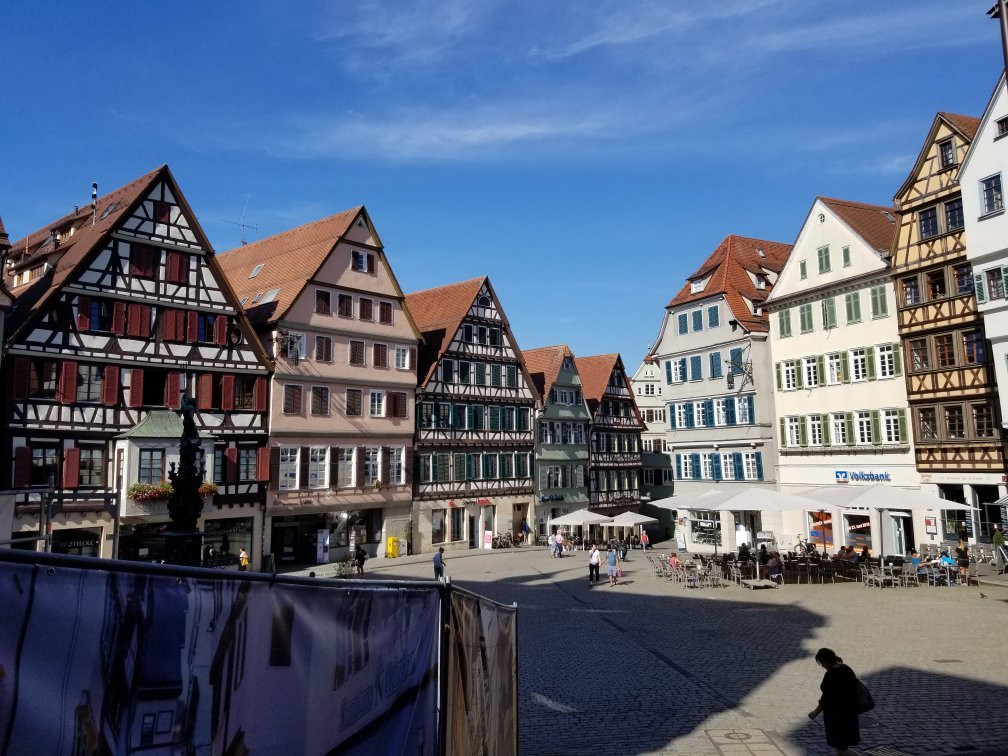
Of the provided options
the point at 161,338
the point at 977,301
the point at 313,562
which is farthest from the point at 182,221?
the point at 977,301

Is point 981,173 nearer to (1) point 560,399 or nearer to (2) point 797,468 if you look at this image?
(2) point 797,468

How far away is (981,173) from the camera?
2853cm

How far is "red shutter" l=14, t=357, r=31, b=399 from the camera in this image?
90.0ft

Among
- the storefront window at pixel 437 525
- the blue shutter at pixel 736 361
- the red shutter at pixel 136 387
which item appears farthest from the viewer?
the storefront window at pixel 437 525

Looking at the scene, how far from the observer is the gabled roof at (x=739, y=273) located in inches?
1651

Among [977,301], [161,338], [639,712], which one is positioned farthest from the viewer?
[161,338]

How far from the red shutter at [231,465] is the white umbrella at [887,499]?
23.4 metres

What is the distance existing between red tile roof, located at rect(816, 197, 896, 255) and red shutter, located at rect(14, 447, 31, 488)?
3465 centimetres

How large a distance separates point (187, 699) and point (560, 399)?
48647 millimetres

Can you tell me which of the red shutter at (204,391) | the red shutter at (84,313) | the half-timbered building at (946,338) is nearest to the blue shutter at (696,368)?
the half-timbered building at (946,338)

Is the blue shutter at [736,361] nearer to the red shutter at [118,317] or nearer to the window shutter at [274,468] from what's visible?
the window shutter at [274,468]

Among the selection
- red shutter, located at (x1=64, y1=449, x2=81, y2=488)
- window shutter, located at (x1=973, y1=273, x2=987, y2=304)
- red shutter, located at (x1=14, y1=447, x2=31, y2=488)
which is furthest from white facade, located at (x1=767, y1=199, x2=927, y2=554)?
red shutter, located at (x1=14, y1=447, x2=31, y2=488)

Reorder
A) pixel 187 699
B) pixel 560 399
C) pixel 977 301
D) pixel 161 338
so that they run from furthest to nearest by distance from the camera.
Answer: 1. pixel 560 399
2. pixel 161 338
3. pixel 977 301
4. pixel 187 699

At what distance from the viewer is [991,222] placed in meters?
28.1
